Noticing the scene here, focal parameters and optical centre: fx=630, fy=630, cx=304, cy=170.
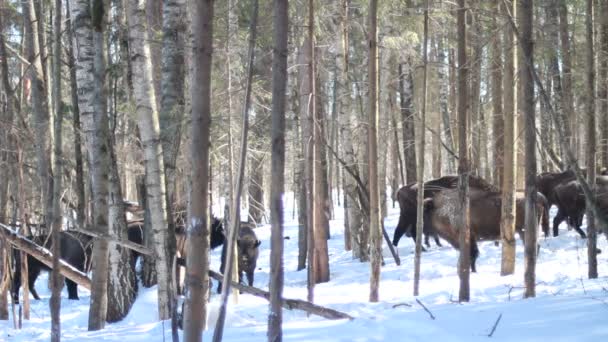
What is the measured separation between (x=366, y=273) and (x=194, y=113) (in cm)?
819

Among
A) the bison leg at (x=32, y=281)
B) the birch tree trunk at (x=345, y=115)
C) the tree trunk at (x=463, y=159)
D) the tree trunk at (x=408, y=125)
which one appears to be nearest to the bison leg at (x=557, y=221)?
the birch tree trunk at (x=345, y=115)

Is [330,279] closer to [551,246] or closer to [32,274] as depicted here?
[551,246]

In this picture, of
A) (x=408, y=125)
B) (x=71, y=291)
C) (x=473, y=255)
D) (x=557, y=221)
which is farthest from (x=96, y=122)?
(x=408, y=125)

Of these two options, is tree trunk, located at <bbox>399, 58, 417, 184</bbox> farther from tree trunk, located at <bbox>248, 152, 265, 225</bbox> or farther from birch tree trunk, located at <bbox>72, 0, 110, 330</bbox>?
birch tree trunk, located at <bbox>72, 0, 110, 330</bbox>

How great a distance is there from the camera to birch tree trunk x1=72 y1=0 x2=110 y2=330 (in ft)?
21.7

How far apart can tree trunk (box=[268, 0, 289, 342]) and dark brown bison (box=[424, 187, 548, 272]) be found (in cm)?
786

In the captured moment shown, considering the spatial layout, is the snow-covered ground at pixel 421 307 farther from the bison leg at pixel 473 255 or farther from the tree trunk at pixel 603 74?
the tree trunk at pixel 603 74

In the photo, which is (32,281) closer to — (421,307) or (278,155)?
(421,307)

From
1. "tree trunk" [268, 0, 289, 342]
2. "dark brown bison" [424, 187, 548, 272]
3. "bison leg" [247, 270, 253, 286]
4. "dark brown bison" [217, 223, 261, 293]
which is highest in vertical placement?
"tree trunk" [268, 0, 289, 342]

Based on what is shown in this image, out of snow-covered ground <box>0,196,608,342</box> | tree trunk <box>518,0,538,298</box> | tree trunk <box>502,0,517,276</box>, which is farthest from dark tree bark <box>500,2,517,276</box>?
tree trunk <box>518,0,538,298</box>

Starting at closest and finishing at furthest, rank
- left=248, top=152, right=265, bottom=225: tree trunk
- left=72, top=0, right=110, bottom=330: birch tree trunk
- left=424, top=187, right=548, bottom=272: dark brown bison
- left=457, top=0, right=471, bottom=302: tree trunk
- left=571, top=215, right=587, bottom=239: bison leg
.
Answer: left=72, top=0, right=110, bottom=330: birch tree trunk → left=457, top=0, right=471, bottom=302: tree trunk → left=248, top=152, right=265, bottom=225: tree trunk → left=424, top=187, right=548, bottom=272: dark brown bison → left=571, top=215, right=587, bottom=239: bison leg

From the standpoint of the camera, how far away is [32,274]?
42.0 ft

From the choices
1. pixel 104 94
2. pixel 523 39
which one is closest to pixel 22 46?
pixel 104 94

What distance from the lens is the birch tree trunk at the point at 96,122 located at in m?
6.60
